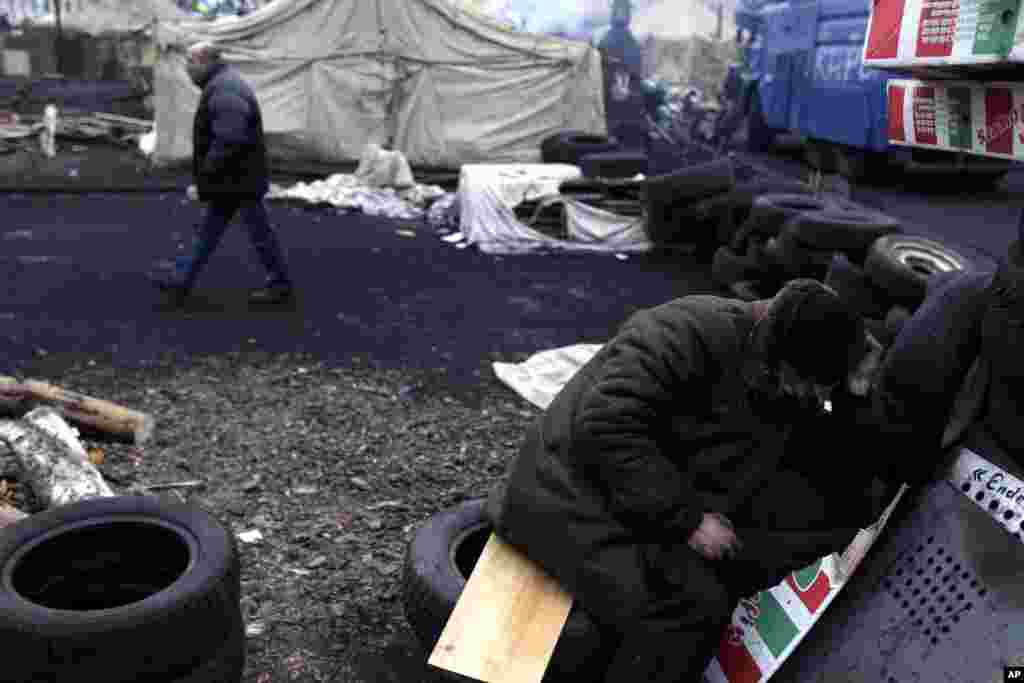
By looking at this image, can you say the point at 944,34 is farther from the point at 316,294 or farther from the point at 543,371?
the point at 316,294

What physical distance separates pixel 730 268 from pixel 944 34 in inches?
267

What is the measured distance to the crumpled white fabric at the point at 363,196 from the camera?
13.1 m

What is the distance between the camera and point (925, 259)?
7043mm

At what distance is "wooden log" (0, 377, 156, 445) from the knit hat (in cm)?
372

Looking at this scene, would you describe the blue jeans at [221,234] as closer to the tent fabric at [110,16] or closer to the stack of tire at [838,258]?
the stack of tire at [838,258]

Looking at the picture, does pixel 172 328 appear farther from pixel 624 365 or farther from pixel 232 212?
pixel 624 365

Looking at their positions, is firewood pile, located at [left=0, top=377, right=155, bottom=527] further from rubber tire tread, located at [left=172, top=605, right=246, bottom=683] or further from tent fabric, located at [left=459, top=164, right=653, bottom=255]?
tent fabric, located at [left=459, top=164, right=653, bottom=255]

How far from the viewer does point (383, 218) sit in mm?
12680

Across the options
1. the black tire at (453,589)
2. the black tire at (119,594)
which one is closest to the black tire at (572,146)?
the black tire at (453,589)

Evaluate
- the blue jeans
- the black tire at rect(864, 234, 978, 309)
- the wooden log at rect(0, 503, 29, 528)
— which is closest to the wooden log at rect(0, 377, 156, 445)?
the wooden log at rect(0, 503, 29, 528)

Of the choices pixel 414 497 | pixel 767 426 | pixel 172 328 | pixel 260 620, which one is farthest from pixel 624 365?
pixel 172 328

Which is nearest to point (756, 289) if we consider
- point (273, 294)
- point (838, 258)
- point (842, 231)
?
point (842, 231)

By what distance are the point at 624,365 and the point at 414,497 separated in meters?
2.40

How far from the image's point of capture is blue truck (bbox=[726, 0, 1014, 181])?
1457 centimetres
